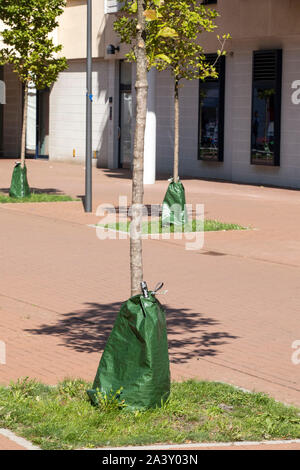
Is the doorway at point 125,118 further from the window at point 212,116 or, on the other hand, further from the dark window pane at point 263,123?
the dark window pane at point 263,123

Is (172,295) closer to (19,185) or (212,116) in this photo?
(19,185)

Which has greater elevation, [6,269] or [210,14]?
[210,14]

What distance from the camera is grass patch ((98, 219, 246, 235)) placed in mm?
17438

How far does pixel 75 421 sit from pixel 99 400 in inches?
13.7

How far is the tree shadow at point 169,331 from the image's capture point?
8922 millimetres

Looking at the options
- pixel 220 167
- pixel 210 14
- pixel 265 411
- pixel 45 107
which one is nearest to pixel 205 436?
pixel 265 411

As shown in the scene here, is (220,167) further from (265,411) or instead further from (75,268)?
(265,411)

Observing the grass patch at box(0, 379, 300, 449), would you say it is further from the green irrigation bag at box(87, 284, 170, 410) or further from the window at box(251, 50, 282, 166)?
the window at box(251, 50, 282, 166)

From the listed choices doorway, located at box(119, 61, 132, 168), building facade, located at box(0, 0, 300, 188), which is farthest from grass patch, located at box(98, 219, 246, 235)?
doorway, located at box(119, 61, 132, 168)

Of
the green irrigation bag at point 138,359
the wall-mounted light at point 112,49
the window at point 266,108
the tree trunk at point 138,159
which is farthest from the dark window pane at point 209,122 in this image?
the green irrigation bag at point 138,359

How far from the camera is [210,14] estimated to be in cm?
1836

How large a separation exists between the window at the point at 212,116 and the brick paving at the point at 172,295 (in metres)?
8.70

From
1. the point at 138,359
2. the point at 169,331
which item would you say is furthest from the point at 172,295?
the point at 138,359

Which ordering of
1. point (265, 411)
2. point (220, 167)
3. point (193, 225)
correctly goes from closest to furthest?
point (265, 411)
point (193, 225)
point (220, 167)
